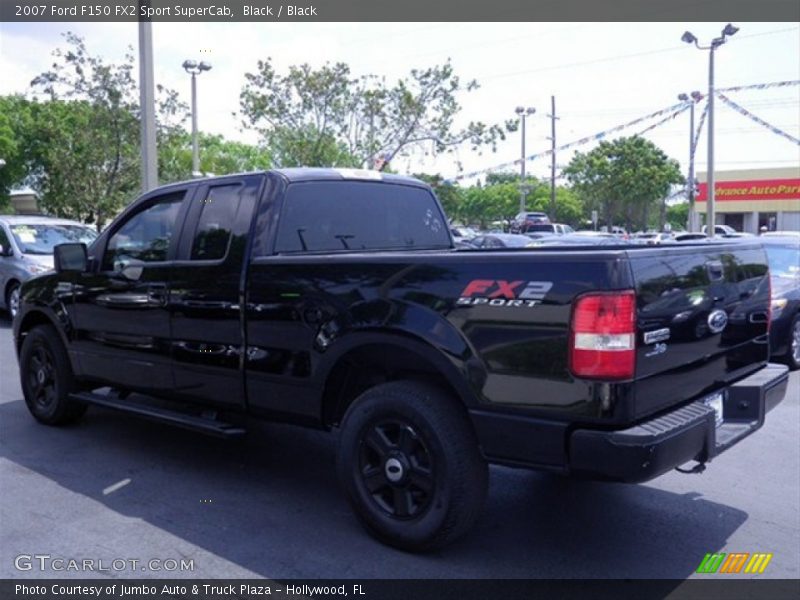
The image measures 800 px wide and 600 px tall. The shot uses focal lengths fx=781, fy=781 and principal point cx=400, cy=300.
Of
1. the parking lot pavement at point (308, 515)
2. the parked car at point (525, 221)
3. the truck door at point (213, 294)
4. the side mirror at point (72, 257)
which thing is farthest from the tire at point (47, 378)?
the parked car at point (525, 221)

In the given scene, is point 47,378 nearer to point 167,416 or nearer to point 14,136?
point 167,416

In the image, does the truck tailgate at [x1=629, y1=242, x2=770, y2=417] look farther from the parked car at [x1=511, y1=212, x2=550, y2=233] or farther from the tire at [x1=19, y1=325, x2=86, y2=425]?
the parked car at [x1=511, y1=212, x2=550, y2=233]

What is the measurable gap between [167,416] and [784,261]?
28.0 ft

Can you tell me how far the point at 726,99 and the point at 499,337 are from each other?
2319cm

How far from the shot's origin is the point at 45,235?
1321 cm

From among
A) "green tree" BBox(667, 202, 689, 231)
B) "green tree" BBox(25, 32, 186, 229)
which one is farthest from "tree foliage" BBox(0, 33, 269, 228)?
"green tree" BBox(667, 202, 689, 231)

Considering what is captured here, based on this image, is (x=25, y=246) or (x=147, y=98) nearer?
(x=25, y=246)

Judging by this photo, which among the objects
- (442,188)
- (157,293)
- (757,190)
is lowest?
(157,293)

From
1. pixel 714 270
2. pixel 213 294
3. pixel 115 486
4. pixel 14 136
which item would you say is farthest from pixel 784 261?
pixel 14 136

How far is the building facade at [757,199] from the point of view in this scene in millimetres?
49312

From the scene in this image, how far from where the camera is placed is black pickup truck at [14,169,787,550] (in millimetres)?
3422

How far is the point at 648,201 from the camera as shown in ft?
167

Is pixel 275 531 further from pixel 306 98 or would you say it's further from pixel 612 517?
pixel 306 98

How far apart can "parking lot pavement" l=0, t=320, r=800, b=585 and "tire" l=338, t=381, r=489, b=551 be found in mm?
185
